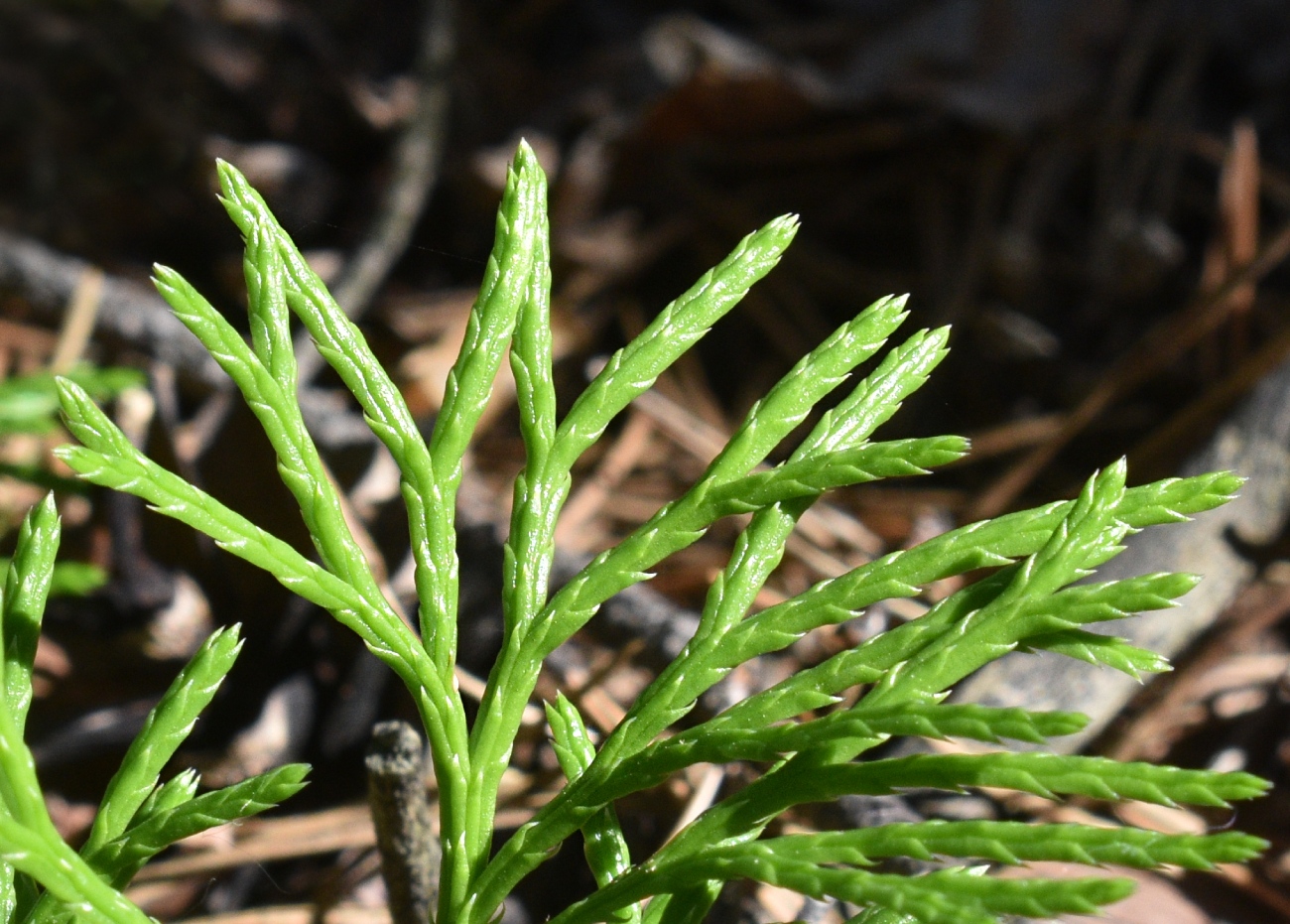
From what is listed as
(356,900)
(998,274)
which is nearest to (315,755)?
(356,900)

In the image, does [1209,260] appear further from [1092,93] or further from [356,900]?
[356,900]

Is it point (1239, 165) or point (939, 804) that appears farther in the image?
point (1239, 165)

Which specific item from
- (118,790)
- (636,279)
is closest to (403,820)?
(118,790)

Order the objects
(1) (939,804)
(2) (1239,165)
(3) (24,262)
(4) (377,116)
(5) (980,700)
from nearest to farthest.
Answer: (1) (939,804), (5) (980,700), (3) (24,262), (2) (1239,165), (4) (377,116)

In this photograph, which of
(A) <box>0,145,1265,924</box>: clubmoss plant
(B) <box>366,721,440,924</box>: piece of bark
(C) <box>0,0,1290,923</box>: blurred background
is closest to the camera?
(A) <box>0,145,1265,924</box>: clubmoss plant

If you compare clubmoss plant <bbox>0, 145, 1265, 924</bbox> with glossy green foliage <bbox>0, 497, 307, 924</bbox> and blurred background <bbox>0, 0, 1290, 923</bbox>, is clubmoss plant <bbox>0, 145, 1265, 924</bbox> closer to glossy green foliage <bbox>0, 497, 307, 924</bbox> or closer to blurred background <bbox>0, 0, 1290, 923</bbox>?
glossy green foliage <bbox>0, 497, 307, 924</bbox>

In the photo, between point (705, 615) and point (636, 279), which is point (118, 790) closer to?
point (705, 615)

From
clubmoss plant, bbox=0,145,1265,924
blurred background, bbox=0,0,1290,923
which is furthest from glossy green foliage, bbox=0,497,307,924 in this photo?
blurred background, bbox=0,0,1290,923
